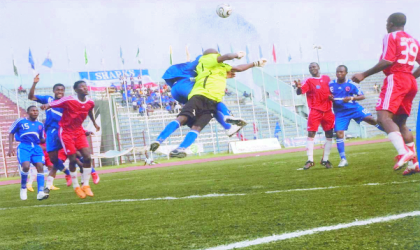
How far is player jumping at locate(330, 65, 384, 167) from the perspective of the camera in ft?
34.2

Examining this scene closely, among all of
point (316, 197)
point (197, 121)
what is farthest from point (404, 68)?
point (197, 121)

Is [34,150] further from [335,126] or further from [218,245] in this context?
[218,245]

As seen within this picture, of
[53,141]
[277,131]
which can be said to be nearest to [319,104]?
[53,141]

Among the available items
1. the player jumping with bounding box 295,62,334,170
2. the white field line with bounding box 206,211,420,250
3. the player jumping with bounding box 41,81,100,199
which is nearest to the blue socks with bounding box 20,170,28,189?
the player jumping with bounding box 41,81,100,199

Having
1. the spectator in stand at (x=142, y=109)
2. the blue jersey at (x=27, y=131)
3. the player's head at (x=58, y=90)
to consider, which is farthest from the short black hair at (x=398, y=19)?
the spectator in stand at (x=142, y=109)

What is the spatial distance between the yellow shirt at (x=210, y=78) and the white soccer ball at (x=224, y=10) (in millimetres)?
1366

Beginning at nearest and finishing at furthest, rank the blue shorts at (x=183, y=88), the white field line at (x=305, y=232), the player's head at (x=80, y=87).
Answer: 1. the white field line at (x=305, y=232)
2. the player's head at (x=80, y=87)
3. the blue shorts at (x=183, y=88)

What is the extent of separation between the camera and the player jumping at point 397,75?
6836 mm

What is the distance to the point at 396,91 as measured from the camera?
22.6 ft

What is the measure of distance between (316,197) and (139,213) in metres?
1.76

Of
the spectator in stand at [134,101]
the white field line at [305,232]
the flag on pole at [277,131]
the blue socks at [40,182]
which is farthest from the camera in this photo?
the flag on pole at [277,131]

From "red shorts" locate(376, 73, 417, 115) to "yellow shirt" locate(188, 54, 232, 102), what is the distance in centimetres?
244

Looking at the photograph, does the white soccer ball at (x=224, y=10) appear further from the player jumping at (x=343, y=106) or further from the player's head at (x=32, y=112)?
the player's head at (x=32, y=112)

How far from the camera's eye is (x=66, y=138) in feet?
28.4
